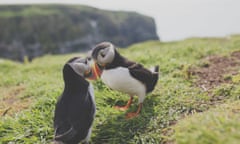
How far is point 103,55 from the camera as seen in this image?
5516mm

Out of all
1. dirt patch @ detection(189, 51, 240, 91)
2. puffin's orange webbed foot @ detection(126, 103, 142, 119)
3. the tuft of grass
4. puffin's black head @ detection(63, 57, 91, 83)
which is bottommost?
puffin's orange webbed foot @ detection(126, 103, 142, 119)

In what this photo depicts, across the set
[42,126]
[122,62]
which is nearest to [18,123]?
[42,126]

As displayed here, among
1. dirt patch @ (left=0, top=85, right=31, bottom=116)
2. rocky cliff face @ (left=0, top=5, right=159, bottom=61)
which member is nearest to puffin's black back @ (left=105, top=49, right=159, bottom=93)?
dirt patch @ (left=0, top=85, right=31, bottom=116)

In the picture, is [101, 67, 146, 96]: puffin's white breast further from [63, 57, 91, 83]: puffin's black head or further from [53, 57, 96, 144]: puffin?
[63, 57, 91, 83]: puffin's black head

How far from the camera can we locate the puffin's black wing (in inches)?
225

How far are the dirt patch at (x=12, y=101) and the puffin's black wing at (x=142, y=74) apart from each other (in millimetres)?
2517

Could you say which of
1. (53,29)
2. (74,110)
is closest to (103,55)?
(74,110)

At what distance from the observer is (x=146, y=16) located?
170 meters

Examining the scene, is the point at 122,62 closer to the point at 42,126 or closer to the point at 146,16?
the point at 42,126

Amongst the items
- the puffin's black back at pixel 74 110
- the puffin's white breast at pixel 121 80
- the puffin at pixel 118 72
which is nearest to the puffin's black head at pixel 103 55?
the puffin at pixel 118 72

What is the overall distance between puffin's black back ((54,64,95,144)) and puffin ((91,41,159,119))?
2.12 ft

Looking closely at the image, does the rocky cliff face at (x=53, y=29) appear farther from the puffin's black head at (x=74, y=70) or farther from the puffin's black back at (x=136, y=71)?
the puffin's black head at (x=74, y=70)

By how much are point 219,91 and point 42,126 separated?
2872 mm

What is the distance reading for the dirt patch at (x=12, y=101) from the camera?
6.95m
